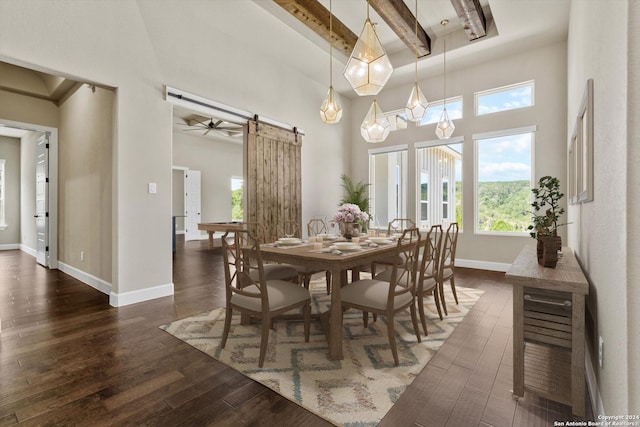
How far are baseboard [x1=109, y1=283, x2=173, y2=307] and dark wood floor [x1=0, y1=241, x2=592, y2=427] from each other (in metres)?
0.14

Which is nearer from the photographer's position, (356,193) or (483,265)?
(483,265)

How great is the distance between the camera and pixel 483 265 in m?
5.27

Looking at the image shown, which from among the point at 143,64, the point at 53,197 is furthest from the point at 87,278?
the point at 143,64

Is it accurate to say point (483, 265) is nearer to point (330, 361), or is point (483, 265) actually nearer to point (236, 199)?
point (330, 361)

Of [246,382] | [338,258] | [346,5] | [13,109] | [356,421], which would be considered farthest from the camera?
[13,109]

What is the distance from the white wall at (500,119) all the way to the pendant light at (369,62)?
2.96 metres

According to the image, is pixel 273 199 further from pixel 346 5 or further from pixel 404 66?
pixel 404 66

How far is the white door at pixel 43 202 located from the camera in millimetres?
5062

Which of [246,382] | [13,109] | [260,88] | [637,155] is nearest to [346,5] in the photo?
[260,88]

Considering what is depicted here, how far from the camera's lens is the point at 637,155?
97 centimetres

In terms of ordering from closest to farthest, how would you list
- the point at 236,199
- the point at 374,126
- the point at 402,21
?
the point at 374,126 → the point at 402,21 → the point at 236,199

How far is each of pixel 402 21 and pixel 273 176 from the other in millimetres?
2967

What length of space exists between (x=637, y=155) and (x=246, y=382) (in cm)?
211

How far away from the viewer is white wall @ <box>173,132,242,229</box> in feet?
30.6
